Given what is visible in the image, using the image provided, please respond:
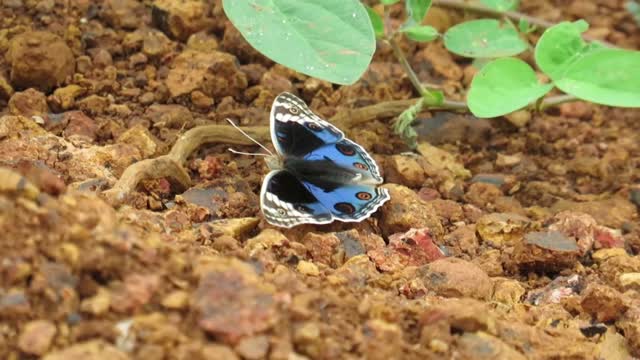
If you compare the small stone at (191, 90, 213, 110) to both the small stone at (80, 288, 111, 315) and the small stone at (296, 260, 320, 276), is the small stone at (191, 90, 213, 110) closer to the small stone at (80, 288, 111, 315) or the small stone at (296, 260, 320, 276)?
the small stone at (296, 260, 320, 276)

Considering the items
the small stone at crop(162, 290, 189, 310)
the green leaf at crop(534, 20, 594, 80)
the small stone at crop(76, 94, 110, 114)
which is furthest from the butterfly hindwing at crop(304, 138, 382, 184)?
the small stone at crop(162, 290, 189, 310)

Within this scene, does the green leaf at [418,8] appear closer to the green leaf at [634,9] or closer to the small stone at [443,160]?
the small stone at [443,160]

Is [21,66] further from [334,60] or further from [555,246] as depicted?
[555,246]

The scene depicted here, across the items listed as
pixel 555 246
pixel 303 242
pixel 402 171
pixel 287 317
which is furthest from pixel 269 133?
pixel 287 317

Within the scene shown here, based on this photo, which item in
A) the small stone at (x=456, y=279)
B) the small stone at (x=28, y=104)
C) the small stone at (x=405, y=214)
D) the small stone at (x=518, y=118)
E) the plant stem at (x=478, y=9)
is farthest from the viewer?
the plant stem at (x=478, y=9)

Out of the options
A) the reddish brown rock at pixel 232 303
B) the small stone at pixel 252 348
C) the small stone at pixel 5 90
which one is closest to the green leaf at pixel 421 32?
the small stone at pixel 5 90

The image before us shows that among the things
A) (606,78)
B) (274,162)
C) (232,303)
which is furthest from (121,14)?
(232,303)
